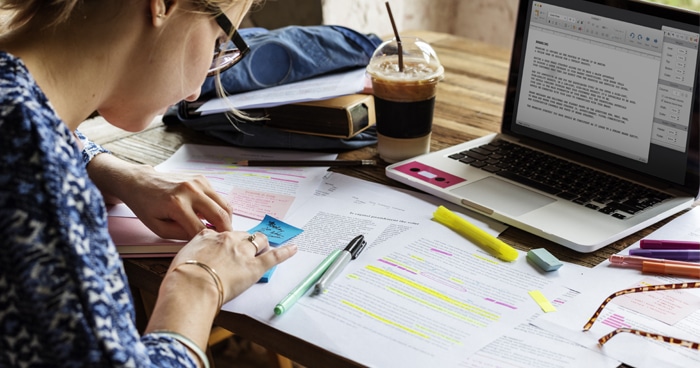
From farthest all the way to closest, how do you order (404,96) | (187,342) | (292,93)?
(292,93) < (404,96) < (187,342)

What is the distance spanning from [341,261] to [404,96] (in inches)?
15.2

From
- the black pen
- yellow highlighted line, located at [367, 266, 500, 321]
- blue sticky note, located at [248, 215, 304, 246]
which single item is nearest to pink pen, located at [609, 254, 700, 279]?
yellow highlighted line, located at [367, 266, 500, 321]

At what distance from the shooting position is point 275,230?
1082 mm

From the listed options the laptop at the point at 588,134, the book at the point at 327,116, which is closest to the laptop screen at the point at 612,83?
the laptop at the point at 588,134

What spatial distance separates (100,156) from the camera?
1213mm

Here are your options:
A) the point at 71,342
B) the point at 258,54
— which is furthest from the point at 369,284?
the point at 258,54

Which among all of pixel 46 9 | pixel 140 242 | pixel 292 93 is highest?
pixel 46 9

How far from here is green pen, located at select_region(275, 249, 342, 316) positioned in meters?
0.89

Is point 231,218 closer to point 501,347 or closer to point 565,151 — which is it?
point 501,347

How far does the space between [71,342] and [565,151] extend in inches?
34.5

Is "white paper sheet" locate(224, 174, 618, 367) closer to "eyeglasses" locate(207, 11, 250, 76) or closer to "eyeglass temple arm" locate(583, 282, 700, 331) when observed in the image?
"eyeglass temple arm" locate(583, 282, 700, 331)

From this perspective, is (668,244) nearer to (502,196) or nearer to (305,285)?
(502,196)

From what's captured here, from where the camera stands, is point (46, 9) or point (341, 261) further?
point (341, 261)

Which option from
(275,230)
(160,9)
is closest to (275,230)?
(275,230)
